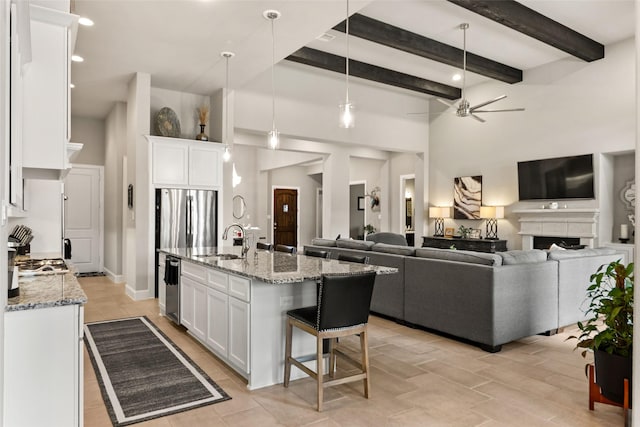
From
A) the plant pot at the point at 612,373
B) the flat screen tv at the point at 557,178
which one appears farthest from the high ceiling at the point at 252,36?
the plant pot at the point at 612,373

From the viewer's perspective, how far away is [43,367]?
1.89 metres

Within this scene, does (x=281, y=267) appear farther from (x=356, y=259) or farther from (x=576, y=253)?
(x=576, y=253)

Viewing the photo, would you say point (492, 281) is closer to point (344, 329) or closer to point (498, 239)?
point (344, 329)

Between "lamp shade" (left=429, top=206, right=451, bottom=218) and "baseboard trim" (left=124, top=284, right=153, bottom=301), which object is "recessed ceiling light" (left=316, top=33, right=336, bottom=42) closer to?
"baseboard trim" (left=124, top=284, right=153, bottom=301)

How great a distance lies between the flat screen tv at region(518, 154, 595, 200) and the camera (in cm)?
720

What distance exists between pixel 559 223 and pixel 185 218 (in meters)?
6.35

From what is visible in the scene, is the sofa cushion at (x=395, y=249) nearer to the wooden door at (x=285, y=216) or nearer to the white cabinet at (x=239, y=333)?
the white cabinet at (x=239, y=333)

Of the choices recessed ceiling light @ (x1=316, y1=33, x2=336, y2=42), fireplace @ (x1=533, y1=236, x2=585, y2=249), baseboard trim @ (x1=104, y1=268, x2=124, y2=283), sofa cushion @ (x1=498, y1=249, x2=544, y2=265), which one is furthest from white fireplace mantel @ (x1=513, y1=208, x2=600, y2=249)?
baseboard trim @ (x1=104, y1=268, x2=124, y2=283)

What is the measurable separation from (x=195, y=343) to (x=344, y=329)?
192cm

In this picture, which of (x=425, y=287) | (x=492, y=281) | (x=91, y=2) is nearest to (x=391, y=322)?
(x=425, y=287)

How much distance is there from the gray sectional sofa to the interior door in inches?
247

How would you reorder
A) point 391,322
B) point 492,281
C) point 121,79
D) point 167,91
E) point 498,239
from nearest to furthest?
point 492,281, point 391,322, point 121,79, point 167,91, point 498,239

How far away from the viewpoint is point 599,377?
2615 millimetres

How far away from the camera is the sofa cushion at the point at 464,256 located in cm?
379
